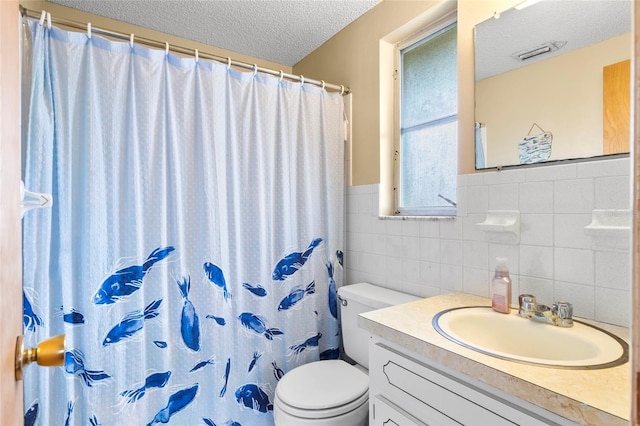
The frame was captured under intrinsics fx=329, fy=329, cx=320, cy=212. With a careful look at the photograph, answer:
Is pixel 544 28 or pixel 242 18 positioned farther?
pixel 242 18

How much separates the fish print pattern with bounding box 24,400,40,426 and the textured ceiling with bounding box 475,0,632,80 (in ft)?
7.12

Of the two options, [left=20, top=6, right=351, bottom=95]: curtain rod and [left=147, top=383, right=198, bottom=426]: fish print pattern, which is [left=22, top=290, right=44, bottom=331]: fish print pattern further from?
[left=20, top=6, right=351, bottom=95]: curtain rod

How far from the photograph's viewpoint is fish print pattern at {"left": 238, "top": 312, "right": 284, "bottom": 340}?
1706 millimetres

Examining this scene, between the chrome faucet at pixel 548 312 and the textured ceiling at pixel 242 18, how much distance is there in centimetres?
169

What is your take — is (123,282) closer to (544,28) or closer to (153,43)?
(153,43)

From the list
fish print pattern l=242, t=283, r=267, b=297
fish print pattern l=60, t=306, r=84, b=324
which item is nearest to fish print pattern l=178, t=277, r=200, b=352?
fish print pattern l=242, t=283, r=267, b=297

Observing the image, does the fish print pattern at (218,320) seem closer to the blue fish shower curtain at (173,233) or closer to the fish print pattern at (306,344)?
the blue fish shower curtain at (173,233)

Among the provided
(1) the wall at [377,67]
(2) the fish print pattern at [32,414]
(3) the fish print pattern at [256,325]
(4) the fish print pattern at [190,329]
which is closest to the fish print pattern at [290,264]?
(4) the fish print pattern at [190,329]

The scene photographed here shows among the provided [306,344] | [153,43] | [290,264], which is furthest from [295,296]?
[153,43]

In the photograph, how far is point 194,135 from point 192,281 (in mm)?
699

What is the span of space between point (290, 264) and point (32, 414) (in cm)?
120

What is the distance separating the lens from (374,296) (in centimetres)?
162

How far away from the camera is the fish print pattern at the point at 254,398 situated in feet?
5.53

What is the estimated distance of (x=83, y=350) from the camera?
1344 millimetres
